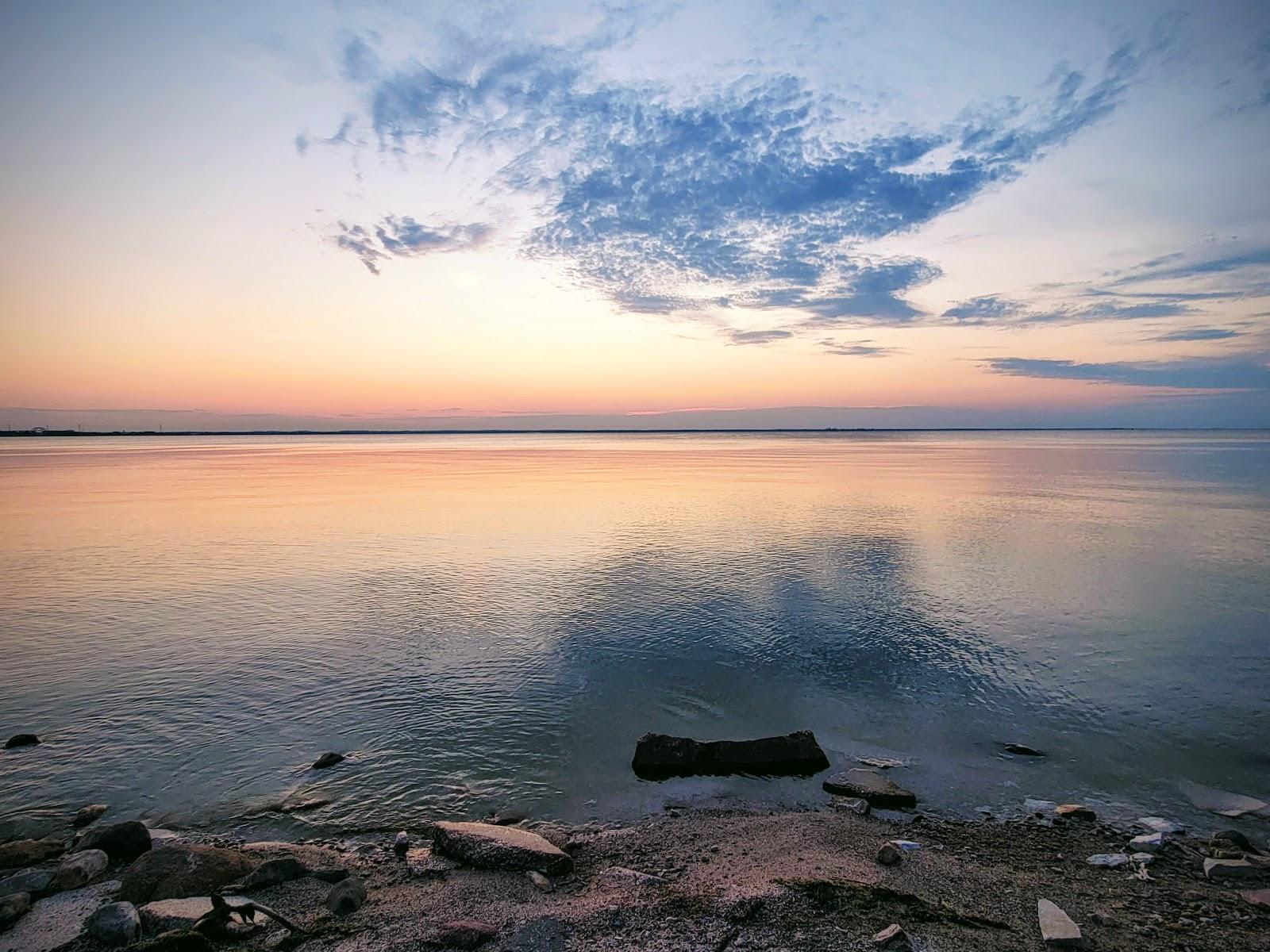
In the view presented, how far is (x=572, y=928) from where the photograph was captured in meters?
6.03

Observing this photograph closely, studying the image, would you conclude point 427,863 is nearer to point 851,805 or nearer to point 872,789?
point 851,805

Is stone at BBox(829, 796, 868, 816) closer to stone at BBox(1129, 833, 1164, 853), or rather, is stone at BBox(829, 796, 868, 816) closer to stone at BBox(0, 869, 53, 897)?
stone at BBox(1129, 833, 1164, 853)

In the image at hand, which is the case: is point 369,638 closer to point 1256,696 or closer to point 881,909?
point 881,909

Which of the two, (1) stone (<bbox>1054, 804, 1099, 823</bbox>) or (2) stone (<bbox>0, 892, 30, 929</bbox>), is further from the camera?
(1) stone (<bbox>1054, 804, 1099, 823</bbox>)

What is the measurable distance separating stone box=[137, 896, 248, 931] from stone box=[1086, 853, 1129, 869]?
9218mm

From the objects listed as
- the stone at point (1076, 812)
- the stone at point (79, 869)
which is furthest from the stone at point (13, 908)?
the stone at point (1076, 812)

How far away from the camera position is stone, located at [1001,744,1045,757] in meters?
10.3

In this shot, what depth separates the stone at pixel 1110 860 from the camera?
7379mm

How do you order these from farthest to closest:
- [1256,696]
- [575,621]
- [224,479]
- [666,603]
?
[224,479]
[666,603]
[575,621]
[1256,696]

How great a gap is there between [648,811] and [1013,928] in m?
4.28

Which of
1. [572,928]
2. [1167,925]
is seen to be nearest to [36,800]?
[572,928]

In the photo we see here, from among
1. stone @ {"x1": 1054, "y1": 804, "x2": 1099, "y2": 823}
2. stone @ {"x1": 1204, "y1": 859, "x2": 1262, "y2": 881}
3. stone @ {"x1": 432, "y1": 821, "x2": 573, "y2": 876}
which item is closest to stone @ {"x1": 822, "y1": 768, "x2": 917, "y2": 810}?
stone @ {"x1": 1054, "y1": 804, "x2": 1099, "y2": 823}

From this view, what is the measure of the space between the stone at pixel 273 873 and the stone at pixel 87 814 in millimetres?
3162

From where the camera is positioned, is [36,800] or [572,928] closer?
[572,928]
